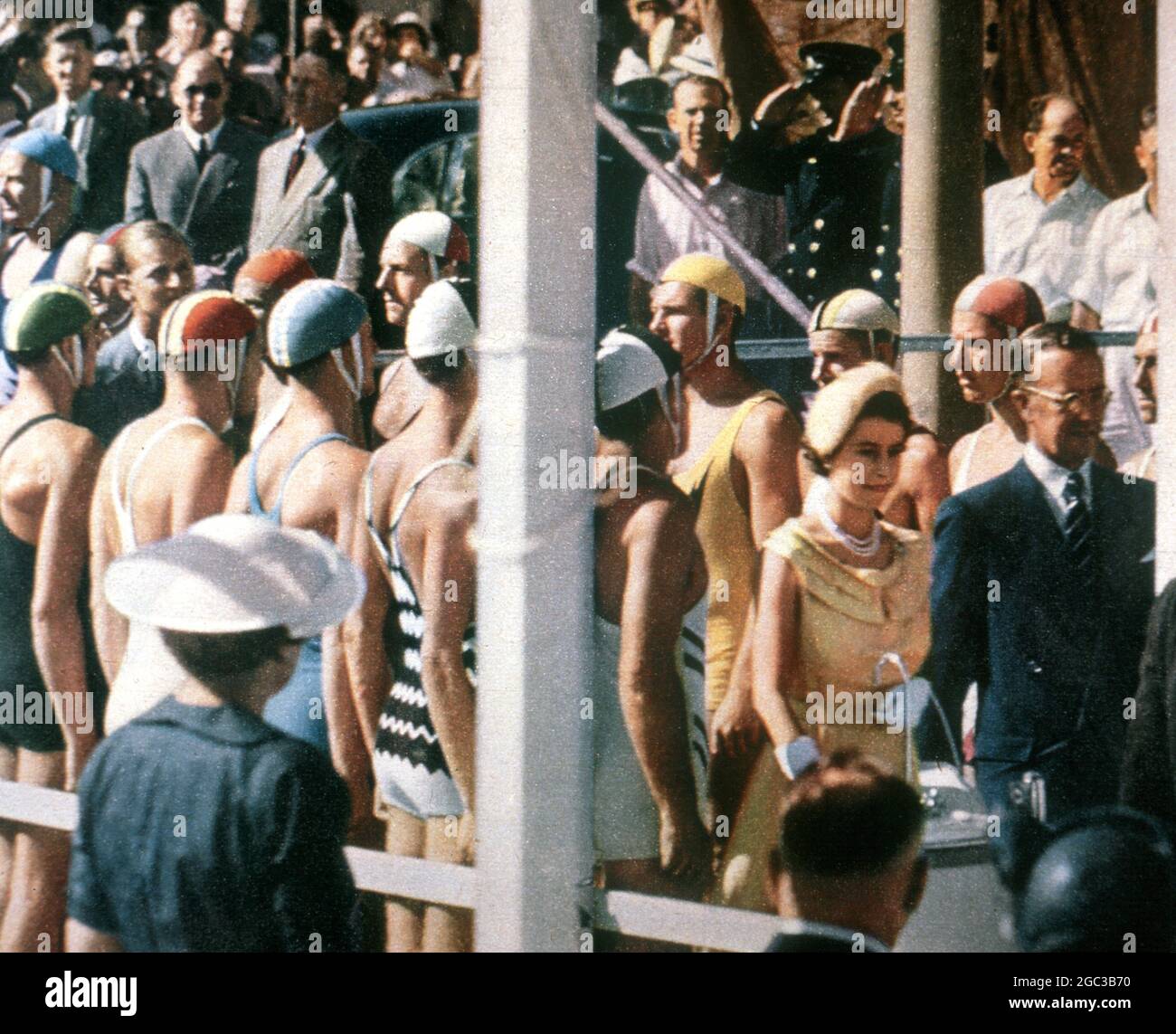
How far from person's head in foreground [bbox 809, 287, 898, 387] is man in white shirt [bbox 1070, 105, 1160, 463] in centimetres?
57

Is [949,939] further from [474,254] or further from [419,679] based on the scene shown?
[474,254]

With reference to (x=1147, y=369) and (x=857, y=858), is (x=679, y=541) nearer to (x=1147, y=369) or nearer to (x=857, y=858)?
(x=857, y=858)

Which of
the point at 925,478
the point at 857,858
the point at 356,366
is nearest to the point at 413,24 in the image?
the point at 356,366

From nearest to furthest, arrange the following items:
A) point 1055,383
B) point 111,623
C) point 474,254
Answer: point 1055,383
point 474,254
point 111,623

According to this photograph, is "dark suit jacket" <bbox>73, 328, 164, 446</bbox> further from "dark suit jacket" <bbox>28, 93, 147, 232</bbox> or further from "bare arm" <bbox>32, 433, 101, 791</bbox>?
"dark suit jacket" <bbox>28, 93, 147, 232</bbox>

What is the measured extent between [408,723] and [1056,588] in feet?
6.86

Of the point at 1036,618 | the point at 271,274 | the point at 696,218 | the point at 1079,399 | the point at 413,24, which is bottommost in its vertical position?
the point at 1036,618

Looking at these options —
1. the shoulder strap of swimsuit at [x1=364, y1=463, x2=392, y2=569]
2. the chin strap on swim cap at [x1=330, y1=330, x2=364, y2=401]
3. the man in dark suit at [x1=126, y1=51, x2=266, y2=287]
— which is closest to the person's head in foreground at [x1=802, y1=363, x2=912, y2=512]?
the shoulder strap of swimsuit at [x1=364, y1=463, x2=392, y2=569]

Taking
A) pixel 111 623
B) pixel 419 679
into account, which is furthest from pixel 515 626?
pixel 111 623

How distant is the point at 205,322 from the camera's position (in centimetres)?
538

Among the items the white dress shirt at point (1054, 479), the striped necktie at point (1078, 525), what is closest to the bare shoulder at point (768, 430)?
the white dress shirt at point (1054, 479)

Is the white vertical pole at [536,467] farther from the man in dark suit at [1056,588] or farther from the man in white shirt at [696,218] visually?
the man in dark suit at [1056,588]

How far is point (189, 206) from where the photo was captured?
5.45 meters
